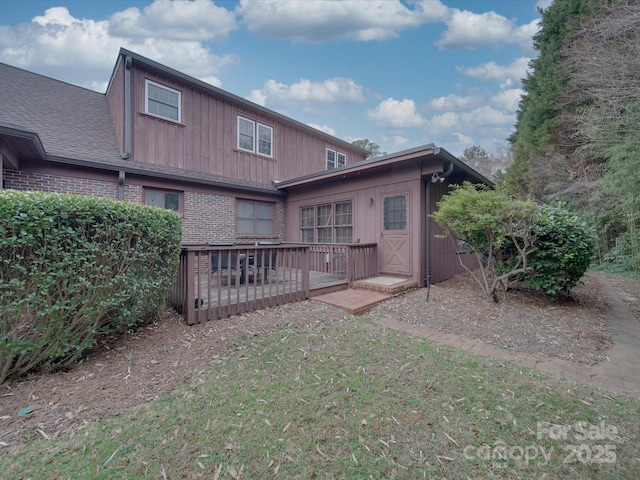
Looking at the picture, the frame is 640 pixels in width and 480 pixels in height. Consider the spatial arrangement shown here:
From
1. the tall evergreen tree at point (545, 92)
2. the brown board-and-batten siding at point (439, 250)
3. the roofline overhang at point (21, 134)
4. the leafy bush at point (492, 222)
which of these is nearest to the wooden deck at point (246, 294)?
the brown board-and-batten siding at point (439, 250)

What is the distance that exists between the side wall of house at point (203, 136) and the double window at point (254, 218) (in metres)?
0.88

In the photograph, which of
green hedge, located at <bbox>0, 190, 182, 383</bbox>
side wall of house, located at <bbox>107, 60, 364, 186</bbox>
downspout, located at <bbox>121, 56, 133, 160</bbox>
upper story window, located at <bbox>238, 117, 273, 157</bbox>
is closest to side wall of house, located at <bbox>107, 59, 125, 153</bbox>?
side wall of house, located at <bbox>107, 60, 364, 186</bbox>

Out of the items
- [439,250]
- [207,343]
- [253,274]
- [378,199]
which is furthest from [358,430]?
[439,250]

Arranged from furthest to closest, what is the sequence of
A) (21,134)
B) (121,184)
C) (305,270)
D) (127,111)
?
1. (127,111)
2. (121,184)
3. (305,270)
4. (21,134)

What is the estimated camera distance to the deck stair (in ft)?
15.3

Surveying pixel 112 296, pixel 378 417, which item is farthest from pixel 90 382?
pixel 378 417

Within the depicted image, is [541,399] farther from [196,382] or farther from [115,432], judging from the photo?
[115,432]

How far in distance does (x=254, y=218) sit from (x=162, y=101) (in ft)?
13.4

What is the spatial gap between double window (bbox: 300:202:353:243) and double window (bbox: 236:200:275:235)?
117 centimetres

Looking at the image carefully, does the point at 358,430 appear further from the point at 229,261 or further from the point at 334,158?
the point at 334,158

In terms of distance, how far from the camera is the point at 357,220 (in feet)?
24.5

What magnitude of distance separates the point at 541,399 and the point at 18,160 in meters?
8.62

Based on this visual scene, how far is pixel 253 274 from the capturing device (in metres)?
5.47

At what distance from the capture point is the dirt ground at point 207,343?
2072 mm
